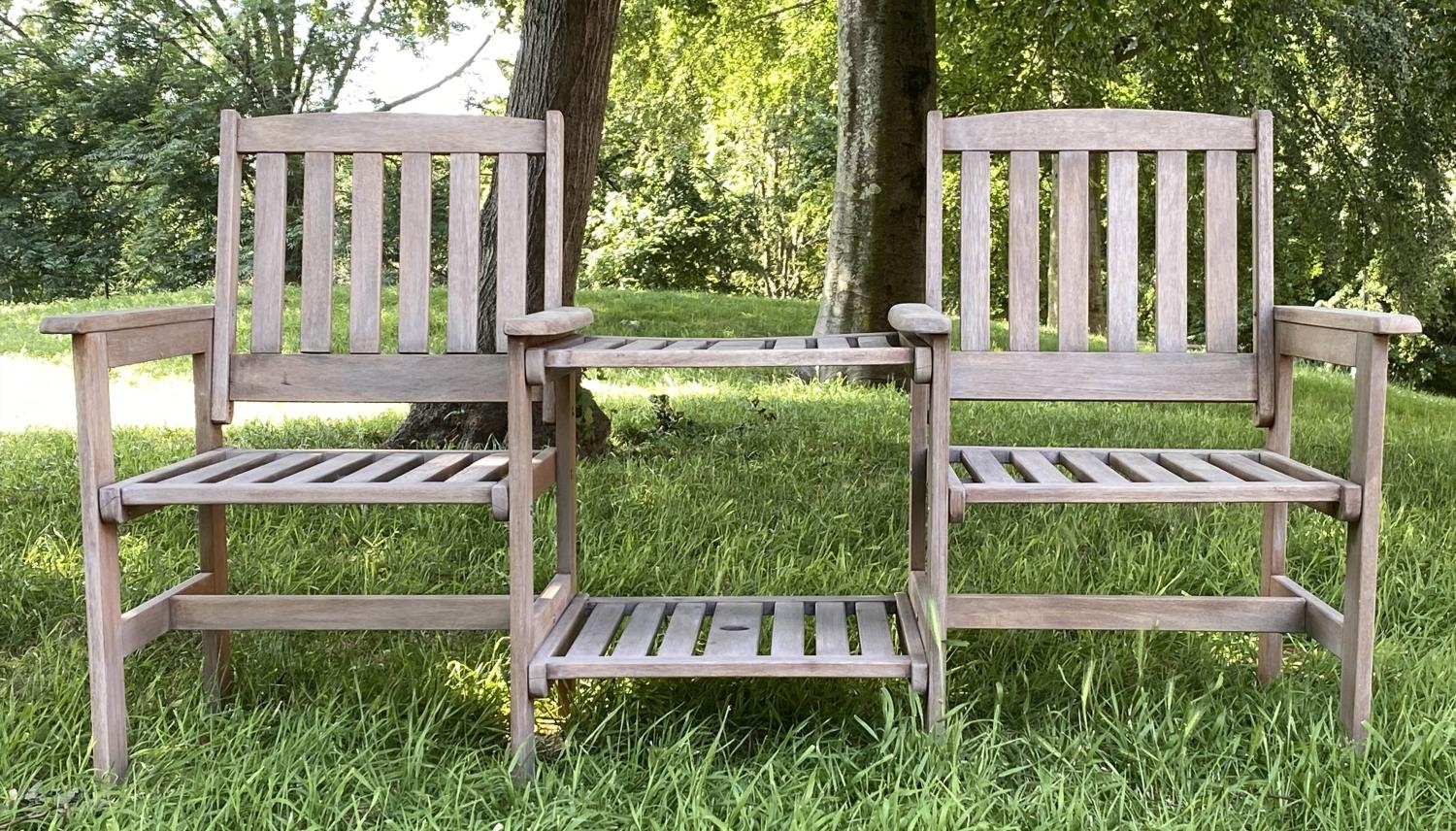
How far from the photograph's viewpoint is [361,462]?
2266 millimetres

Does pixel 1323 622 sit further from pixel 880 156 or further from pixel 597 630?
pixel 880 156

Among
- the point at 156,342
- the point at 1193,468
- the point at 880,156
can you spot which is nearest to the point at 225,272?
the point at 156,342

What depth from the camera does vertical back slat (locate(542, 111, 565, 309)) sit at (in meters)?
2.28

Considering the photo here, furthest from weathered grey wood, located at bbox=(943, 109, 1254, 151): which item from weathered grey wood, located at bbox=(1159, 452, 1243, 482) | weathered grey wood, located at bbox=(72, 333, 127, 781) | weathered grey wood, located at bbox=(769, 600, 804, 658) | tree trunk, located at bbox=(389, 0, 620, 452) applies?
tree trunk, located at bbox=(389, 0, 620, 452)

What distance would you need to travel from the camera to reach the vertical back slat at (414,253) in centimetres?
237

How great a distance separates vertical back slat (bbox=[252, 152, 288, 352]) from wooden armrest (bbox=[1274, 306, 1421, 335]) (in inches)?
79.5

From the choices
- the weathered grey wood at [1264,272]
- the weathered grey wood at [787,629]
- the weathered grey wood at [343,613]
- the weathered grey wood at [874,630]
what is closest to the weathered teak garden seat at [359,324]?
the weathered grey wood at [343,613]

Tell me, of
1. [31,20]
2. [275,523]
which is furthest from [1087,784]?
[31,20]

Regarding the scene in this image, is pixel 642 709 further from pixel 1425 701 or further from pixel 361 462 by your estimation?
pixel 1425 701

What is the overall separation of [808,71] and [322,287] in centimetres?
960

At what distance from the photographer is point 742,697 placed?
2.21 meters

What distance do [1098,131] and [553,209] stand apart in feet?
3.69

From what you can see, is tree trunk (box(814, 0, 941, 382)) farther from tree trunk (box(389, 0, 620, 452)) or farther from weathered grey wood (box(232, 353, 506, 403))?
weathered grey wood (box(232, 353, 506, 403))

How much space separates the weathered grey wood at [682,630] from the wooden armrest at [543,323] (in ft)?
1.91
